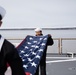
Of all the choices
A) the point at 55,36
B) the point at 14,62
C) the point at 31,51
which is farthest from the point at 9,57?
the point at 55,36

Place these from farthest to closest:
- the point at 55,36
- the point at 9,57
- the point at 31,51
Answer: the point at 55,36 → the point at 31,51 → the point at 9,57

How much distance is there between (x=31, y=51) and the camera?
4055 mm

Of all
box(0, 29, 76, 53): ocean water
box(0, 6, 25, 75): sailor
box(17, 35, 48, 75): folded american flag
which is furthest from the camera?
box(0, 29, 76, 53): ocean water

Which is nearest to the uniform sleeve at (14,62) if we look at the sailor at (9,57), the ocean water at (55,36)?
the sailor at (9,57)

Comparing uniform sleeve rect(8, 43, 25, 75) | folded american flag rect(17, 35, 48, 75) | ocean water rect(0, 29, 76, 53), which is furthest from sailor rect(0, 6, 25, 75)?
ocean water rect(0, 29, 76, 53)

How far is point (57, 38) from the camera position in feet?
29.9

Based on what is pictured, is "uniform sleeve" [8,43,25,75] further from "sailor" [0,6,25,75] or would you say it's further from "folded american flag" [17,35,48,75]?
"folded american flag" [17,35,48,75]

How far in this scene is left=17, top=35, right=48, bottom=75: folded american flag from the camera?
384 cm

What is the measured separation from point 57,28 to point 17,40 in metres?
1.66

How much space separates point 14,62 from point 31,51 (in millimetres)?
2719

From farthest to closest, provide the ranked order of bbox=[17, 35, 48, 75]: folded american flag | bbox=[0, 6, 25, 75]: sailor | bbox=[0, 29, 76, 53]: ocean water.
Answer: bbox=[0, 29, 76, 53]: ocean water
bbox=[17, 35, 48, 75]: folded american flag
bbox=[0, 6, 25, 75]: sailor

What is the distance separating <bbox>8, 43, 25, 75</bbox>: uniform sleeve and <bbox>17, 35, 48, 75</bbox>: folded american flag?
7.89 feet

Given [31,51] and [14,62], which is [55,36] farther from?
[14,62]

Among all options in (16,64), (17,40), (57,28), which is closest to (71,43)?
(57,28)
